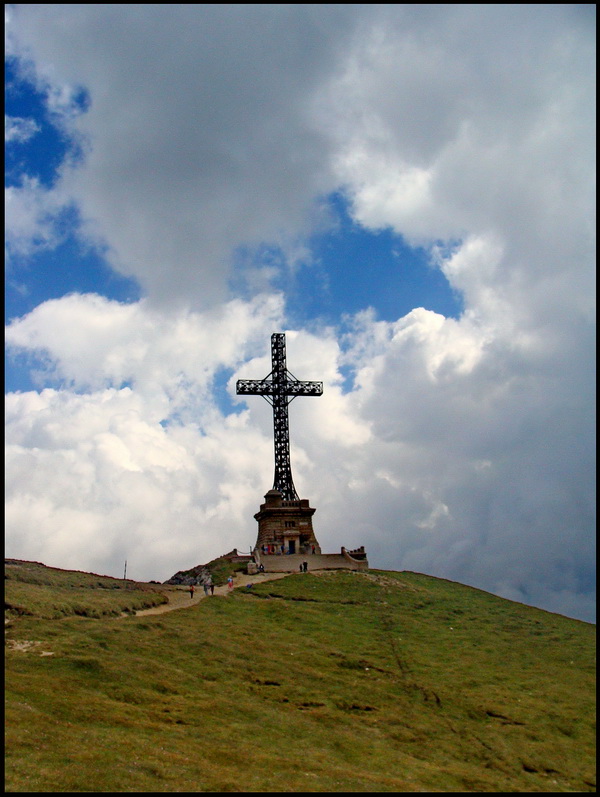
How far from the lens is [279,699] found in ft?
83.7

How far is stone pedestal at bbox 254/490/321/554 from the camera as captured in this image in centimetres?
6181

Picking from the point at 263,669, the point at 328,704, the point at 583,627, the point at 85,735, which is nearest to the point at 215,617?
the point at 263,669

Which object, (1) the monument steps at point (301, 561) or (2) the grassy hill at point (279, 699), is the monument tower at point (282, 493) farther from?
(2) the grassy hill at point (279, 699)

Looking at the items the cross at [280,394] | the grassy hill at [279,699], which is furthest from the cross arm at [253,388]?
the grassy hill at [279,699]

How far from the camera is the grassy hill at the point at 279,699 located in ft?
60.4

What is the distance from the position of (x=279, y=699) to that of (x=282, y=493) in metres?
40.4

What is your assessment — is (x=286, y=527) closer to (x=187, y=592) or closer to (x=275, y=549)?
(x=275, y=549)

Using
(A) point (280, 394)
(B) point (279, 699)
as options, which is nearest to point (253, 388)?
(A) point (280, 394)

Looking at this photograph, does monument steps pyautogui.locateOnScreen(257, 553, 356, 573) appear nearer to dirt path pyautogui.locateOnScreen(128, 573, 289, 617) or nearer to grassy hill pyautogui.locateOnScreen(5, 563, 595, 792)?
dirt path pyautogui.locateOnScreen(128, 573, 289, 617)

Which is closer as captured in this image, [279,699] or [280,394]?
[279,699]

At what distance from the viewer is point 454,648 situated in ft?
118

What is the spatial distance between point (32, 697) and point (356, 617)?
23.5 metres

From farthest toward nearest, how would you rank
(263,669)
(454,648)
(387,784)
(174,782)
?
1. (454,648)
2. (263,669)
3. (387,784)
4. (174,782)

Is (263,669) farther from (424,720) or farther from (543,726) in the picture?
(543,726)
